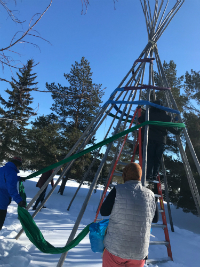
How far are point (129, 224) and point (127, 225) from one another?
0.02m

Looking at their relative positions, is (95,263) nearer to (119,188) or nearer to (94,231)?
(94,231)

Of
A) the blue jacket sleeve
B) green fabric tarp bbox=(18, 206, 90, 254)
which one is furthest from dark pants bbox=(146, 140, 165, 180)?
the blue jacket sleeve

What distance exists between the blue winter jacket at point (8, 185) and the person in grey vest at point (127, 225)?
5.71 ft

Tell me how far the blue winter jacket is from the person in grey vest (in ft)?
5.71

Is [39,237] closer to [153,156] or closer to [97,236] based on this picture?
[97,236]

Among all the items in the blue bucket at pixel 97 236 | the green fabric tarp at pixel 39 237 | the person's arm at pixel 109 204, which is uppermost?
the person's arm at pixel 109 204

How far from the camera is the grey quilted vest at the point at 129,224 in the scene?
160cm

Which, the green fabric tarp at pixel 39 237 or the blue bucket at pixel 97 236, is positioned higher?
the blue bucket at pixel 97 236

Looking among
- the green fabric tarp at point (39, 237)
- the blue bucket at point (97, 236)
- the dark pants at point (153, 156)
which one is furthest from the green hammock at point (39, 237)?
the dark pants at point (153, 156)

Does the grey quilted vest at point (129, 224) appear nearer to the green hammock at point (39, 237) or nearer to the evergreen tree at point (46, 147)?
the green hammock at point (39, 237)

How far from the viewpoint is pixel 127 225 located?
1609mm

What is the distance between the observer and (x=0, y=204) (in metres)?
2.95

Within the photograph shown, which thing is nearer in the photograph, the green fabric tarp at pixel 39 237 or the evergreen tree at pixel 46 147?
the green fabric tarp at pixel 39 237

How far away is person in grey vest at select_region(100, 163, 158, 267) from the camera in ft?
5.26
